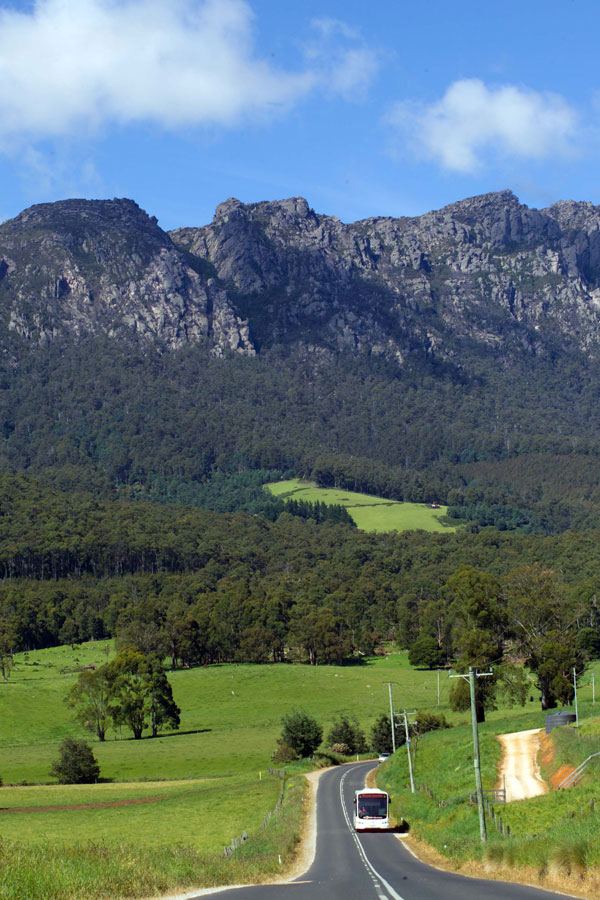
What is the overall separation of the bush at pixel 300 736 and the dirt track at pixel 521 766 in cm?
3165

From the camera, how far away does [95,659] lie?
15350 centimetres

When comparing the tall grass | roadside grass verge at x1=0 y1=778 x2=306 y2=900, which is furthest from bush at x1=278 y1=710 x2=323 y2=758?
roadside grass verge at x1=0 y1=778 x2=306 y2=900

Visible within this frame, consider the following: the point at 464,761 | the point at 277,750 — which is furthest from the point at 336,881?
the point at 277,750

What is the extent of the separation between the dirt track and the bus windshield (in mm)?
6660

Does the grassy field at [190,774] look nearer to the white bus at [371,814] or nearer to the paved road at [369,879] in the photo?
the paved road at [369,879]

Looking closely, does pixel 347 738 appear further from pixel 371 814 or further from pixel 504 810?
pixel 504 810

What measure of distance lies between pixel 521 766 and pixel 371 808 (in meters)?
12.7

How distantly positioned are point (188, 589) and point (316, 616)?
127 ft

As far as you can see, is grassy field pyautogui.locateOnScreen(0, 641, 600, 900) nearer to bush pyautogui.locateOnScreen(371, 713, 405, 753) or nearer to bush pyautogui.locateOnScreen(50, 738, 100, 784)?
bush pyautogui.locateOnScreen(50, 738, 100, 784)

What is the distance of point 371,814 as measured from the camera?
46312mm

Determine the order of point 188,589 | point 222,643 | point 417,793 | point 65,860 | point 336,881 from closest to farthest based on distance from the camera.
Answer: point 65,860
point 336,881
point 417,793
point 222,643
point 188,589

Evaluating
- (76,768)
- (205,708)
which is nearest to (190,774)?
(76,768)

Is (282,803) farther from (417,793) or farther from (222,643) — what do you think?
(222,643)

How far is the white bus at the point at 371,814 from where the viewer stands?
4628 centimetres
